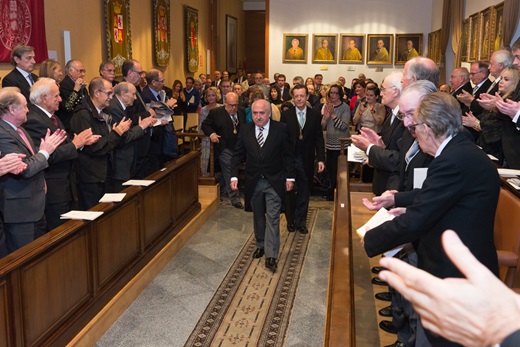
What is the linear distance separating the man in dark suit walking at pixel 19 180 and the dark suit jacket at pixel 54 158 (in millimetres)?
375

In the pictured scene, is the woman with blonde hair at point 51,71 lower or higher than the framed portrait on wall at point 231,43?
lower

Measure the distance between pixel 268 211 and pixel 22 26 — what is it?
4.72 metres

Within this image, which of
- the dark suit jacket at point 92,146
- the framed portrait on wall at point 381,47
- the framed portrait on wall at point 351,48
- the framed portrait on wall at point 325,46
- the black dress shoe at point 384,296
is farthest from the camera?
the framed portrait on wall at point 325,46

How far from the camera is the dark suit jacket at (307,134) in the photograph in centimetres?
755

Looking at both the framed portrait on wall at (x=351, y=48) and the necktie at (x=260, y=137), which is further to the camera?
the framed portrait on wall at (x=351, y=48)

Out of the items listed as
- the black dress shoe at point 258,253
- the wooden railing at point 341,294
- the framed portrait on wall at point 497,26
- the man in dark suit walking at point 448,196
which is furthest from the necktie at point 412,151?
the framed portrait on wall at point 497,26

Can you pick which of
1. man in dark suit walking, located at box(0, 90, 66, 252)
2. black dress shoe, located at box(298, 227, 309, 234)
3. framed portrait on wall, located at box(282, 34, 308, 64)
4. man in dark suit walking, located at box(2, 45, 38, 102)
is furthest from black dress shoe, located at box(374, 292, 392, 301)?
framed portrait on wall, located at box(282, 34, 308, 64)

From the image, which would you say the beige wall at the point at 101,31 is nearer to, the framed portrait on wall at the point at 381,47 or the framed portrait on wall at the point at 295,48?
the framed portrait on wall at the point at 295,48

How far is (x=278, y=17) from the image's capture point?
58.1 feet

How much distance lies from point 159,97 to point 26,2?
7.79 ft

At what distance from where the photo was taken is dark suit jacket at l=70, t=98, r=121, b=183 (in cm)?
568

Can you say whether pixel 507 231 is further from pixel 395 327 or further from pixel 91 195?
pixel 91 195

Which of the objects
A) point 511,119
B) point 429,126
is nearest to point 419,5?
point 511,119

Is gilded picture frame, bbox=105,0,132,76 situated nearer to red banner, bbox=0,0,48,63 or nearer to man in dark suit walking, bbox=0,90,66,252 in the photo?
red banner, bbox=0,0,48,63
